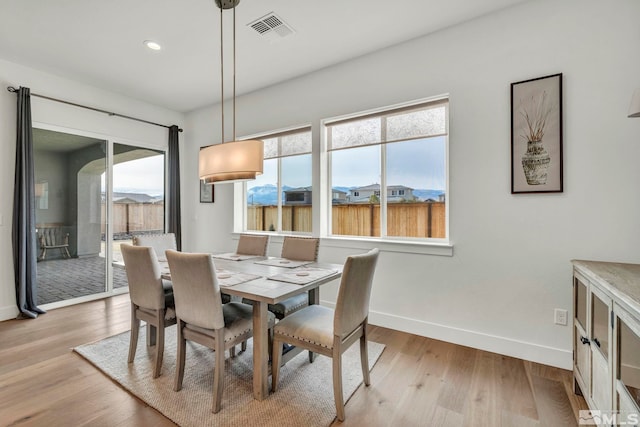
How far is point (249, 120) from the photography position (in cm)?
417

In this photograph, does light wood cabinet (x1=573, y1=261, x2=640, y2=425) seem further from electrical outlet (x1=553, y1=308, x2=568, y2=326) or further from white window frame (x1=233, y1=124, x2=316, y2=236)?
white window frame (x1=233, y1=124, x2=316, y2=236)

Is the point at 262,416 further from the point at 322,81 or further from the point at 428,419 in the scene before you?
the point at 322,81

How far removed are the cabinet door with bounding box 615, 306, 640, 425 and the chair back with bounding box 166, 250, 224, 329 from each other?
6.29 feet

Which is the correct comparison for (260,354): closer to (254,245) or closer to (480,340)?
(254,245)

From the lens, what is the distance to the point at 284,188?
4043 mm

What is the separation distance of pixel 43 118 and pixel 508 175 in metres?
4.96

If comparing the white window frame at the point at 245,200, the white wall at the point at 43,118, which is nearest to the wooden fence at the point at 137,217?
the white wall at the point at 43,118

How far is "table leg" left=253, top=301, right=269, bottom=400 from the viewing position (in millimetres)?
1891

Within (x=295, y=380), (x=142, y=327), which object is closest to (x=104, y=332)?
(x=142, y=327)

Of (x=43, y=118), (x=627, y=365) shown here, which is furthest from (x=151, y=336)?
(x=627, y=365)

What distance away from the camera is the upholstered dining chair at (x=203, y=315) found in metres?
1.78

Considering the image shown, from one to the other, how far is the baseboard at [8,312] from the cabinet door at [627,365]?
5.09 metres

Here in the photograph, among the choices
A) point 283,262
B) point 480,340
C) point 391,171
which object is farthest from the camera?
point 391,171

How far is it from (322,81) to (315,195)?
1.32m
